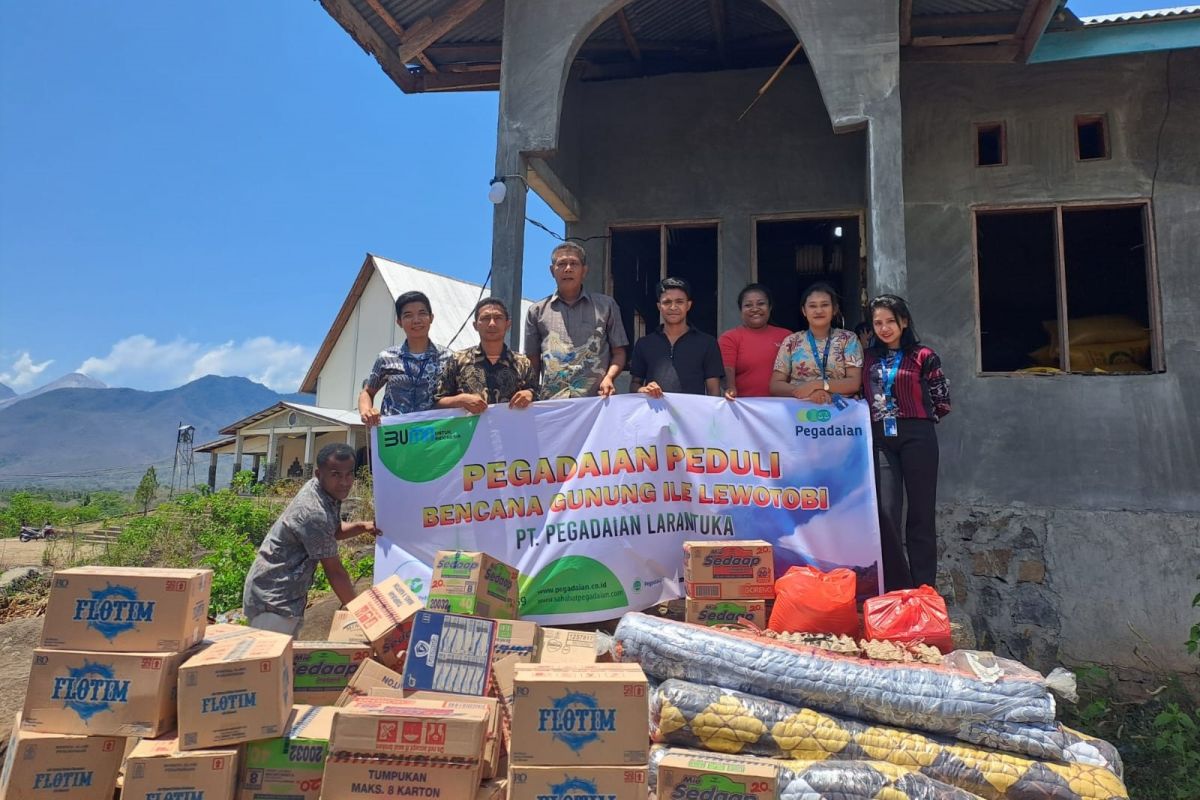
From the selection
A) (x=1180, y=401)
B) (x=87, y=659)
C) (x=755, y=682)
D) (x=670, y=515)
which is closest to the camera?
(x=87, y=659)

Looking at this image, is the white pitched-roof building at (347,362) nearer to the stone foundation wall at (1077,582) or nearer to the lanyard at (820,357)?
the stone foundation wall at (1077,582)

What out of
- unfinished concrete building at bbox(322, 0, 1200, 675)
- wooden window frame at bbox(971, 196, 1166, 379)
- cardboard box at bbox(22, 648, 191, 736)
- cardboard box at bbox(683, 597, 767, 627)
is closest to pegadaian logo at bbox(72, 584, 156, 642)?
cardboard box at bbox(22, 648, 191, 736)

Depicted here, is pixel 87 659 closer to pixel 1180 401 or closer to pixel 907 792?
pixel 907 792

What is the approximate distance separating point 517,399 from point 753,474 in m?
1.49

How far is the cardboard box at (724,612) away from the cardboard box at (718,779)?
105 cm

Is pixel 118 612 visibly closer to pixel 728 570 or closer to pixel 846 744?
pixel 728 570

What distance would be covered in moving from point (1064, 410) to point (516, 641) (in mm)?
5128

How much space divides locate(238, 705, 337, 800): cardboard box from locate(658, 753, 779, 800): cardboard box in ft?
4.15

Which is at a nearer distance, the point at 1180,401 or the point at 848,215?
the point at 1180,401

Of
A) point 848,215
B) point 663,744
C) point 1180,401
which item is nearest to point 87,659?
point 663,744

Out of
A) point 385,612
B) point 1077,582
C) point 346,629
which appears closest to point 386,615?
point 385,612

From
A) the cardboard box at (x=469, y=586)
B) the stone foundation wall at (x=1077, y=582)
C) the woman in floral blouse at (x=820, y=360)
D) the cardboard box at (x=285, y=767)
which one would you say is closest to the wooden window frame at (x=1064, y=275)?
the stone foundation wall at (x=1077, y=582)

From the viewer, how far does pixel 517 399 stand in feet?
13.8

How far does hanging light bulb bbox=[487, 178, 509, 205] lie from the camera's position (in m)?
5.64
